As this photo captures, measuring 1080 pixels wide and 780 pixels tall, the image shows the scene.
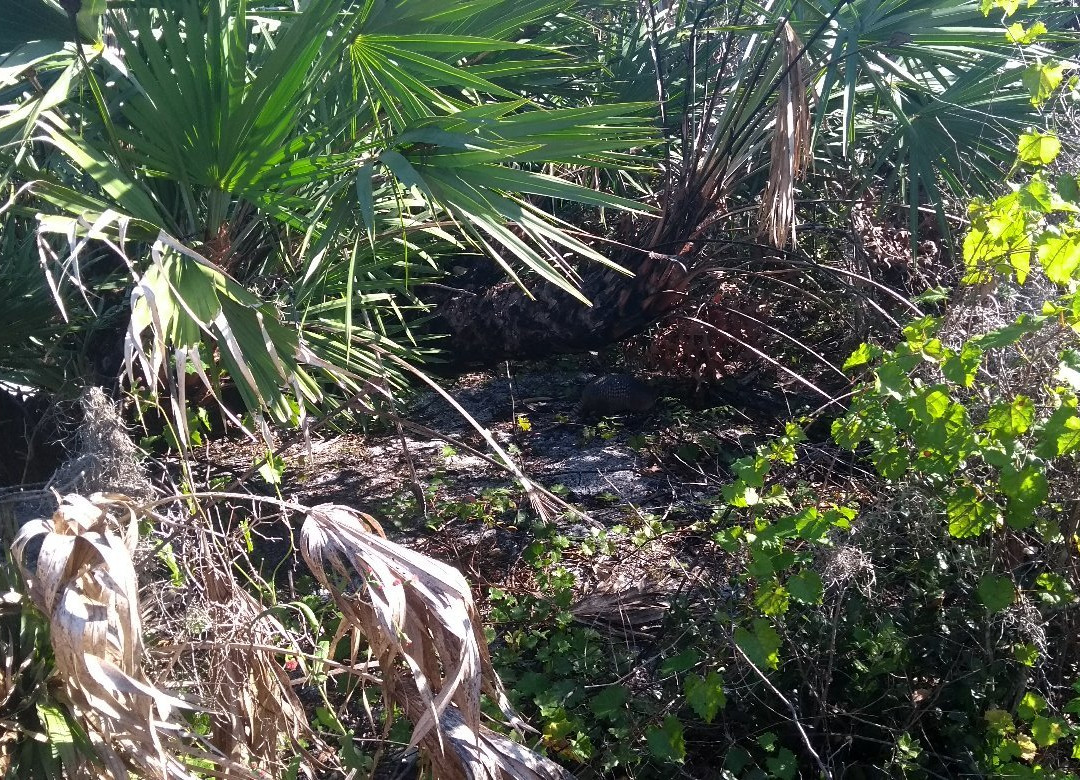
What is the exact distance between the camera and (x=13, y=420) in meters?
3.46

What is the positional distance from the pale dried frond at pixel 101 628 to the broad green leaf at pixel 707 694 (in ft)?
3.72

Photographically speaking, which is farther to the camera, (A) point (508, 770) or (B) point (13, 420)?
(B) point (13, 420)

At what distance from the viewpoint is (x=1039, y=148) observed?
1888mm

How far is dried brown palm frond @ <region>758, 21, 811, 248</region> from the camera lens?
3.07 m

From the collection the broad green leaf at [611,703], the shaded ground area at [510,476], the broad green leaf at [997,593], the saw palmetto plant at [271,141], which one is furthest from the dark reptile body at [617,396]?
the broad green leaf at [997,593]

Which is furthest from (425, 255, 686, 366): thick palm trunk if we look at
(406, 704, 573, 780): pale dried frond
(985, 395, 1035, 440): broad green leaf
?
(406, 704, 573, 780): pale dried frond

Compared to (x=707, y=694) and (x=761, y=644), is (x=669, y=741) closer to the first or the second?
(x=707, y=694)

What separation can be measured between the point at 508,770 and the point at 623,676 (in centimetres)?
75

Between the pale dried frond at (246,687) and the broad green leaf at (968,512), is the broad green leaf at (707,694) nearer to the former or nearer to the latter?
the broad green leaf at (968,512)

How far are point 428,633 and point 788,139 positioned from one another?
224cm

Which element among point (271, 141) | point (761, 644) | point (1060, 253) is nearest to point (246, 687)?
point (761, 644)

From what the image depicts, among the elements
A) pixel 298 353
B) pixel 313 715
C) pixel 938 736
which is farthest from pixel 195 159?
pixel 938 736

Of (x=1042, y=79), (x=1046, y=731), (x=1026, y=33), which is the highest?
(x=1026, y=33)

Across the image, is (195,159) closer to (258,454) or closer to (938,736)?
(258,454)
